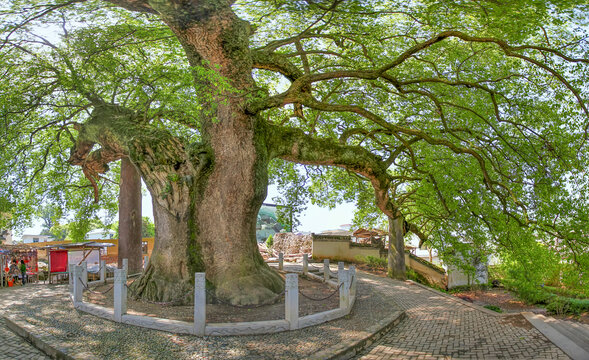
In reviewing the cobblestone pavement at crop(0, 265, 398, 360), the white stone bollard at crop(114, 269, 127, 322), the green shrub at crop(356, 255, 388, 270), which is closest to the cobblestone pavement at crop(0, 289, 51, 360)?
the cobblestone pavement at crop(0, 265, 398, 360)

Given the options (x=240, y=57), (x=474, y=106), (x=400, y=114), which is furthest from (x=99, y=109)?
(x=474, y=106)

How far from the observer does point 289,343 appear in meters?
7.80

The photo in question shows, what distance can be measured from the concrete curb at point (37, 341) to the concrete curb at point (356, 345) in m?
4.25

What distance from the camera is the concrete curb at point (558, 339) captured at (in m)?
7.29

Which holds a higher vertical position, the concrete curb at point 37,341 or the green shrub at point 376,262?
the concrete curb at point 37,341

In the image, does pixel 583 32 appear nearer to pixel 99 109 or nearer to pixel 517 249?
pixel 517 249

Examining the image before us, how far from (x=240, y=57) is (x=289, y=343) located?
7.75m

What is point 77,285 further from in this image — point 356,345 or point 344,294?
point 356,345

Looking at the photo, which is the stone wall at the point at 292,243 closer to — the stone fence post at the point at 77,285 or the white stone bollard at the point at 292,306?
the stone fence post at the point at 77,285

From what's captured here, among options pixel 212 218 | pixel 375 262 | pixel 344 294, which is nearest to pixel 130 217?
pixel 212 218

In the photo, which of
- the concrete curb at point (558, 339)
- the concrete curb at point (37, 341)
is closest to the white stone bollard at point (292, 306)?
the concrete curb at point (37, 341)

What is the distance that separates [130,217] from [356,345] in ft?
40.6

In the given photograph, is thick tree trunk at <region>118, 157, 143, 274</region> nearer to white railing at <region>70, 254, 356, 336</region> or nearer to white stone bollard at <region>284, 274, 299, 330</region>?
white railing at <region>70, 254, 356, 336</region>

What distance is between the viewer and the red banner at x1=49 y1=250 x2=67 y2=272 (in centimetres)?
1739
